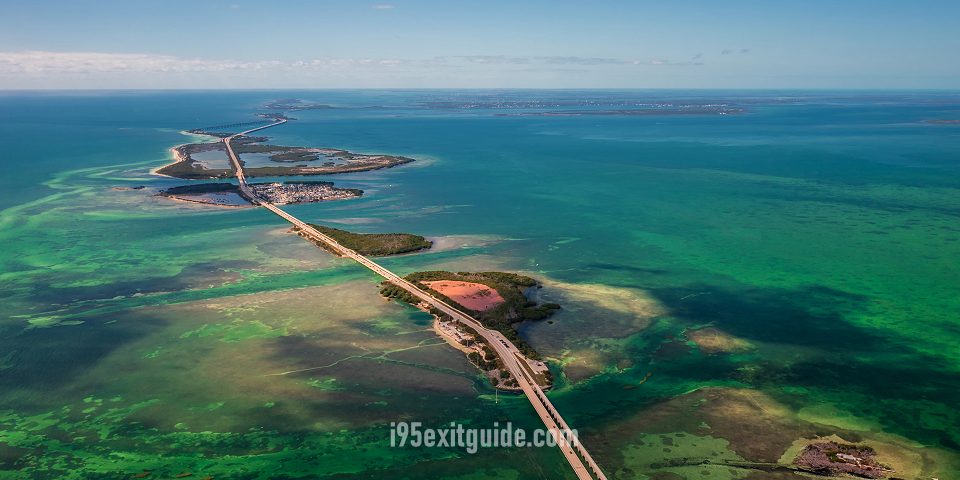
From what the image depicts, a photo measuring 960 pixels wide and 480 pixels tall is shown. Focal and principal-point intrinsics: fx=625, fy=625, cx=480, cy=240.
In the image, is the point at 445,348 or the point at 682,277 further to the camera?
the point at 682,277

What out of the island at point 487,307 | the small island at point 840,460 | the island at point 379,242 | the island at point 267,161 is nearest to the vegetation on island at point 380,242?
the island at point 379,242

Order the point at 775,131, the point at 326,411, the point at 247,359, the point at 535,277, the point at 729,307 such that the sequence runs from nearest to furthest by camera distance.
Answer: the point at 326,411
the point at 247,359
the point at 729,307
the point at 535,277
the point at 775,131

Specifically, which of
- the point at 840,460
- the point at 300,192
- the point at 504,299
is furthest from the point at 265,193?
the point at 840,460

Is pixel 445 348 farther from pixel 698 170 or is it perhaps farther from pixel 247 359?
pixel 698 170

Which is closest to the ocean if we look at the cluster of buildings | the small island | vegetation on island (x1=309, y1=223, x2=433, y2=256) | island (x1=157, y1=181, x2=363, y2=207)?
the small island

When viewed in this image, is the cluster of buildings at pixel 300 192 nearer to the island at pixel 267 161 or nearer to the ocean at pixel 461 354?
the ocean at pixel 461 354

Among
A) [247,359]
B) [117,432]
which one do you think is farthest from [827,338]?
[117,432]

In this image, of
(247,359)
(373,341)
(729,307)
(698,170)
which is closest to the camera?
(247,359)
